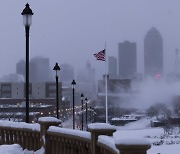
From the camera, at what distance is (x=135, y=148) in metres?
5.20

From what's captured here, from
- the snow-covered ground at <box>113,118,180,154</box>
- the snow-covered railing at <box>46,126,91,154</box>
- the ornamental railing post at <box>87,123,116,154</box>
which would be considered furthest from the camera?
the snow-covered railing at <box>46,126,91,154</box>

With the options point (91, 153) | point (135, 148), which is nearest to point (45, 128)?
point (91, 153)

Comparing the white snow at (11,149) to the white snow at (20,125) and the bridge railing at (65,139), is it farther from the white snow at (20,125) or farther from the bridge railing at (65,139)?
the white snow at (20,125)

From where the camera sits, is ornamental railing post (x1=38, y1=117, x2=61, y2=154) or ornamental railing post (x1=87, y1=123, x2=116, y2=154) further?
ornamental railing post (x1=38, y1=117, x2=61, y2=154)

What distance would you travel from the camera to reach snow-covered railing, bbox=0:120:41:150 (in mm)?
11000

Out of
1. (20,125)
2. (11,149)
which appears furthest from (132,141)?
(20,125)

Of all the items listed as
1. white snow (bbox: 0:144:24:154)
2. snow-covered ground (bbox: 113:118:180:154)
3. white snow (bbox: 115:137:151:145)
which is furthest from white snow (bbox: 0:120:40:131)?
white snow (bbox: 115:137:151:145)

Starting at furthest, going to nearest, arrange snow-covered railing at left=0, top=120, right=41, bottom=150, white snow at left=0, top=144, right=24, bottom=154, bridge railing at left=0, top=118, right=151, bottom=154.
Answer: snow-covered railing at left=0, top=120, right=41, bottom=150 → white snow at left=0, top=144, right=24, bottom=154 → bridge railing at left=0, top=118, right=151, bottom=154

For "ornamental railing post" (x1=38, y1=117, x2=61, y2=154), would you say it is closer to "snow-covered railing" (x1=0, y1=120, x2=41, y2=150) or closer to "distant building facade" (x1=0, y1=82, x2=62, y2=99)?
"snow-covered railing" (x1=0, y1=120, x2=41, y2=150)

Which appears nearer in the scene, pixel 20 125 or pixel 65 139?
pixel 65 139

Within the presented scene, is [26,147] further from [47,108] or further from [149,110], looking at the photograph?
[149,110]

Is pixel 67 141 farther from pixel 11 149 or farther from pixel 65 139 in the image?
pixel 11 149

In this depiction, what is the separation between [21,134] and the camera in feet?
37.7

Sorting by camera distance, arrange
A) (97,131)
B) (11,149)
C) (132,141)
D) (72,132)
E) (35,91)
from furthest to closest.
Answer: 1. (35,91)
2. (11,149)
3. (72,132)
4. (97,131)
5. (132,141)
